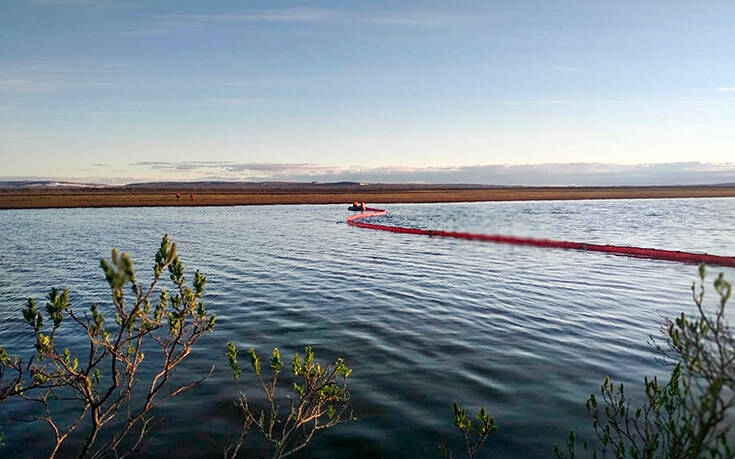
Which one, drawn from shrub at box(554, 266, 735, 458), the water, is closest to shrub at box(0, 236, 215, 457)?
the water

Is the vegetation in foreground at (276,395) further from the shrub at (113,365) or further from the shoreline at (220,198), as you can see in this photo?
the shoreline at (220,198)

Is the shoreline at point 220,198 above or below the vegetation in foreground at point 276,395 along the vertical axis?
above

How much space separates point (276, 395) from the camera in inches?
337

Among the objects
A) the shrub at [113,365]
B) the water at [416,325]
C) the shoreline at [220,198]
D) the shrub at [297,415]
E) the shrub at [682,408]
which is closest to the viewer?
the shrub at [682,408]

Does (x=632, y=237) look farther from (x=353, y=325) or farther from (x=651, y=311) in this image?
(x=353, y=325)

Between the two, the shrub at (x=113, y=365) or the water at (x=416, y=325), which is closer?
the shrub at (x=113, y=365)

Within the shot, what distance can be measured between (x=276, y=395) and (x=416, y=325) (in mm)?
5152

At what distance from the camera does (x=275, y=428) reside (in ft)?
24.1

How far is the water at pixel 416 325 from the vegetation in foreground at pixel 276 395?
38 cm

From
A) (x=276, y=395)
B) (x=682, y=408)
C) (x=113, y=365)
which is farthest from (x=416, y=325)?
(x=113, y=365)

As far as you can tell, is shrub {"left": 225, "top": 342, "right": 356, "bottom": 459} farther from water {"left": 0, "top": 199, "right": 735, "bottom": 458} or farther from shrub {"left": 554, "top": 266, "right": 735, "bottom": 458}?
shrub {"left": 554, "top": 266, "right": 735, "bottom": 458}

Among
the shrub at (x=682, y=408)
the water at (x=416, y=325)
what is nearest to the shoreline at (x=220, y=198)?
the water at (x=416, y=325)

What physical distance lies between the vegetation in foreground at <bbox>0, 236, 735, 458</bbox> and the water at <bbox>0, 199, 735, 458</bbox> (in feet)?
1.25

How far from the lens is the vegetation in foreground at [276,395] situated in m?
4.00
